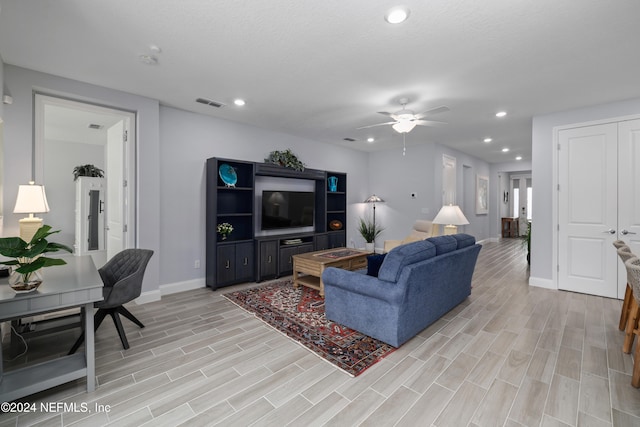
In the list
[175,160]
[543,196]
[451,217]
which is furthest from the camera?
[543,196]

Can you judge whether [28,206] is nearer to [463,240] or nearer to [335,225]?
[463,240]

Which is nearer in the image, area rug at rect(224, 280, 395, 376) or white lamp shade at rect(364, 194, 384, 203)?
area rug at rect(224, 280, 395, 376)

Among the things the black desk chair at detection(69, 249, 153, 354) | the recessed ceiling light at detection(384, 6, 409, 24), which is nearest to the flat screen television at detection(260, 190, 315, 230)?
the black desk chair at detection(69, 249, 153, 354)

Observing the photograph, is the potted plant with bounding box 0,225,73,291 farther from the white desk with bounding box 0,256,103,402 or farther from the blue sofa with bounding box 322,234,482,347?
the blue sofa with bounding box 322,234,482,347

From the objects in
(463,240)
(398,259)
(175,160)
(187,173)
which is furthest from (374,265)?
(175,160)

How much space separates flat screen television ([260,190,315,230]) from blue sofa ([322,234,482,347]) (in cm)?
238

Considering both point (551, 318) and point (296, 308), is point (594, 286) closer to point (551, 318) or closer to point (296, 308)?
point (551, 318)

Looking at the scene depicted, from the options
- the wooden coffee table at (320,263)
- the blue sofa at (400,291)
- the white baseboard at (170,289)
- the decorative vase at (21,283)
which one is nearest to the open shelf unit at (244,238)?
the white baseboard at (170,289)

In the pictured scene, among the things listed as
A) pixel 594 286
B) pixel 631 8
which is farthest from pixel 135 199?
pixel 594 286

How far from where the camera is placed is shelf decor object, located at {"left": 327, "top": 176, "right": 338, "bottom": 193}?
633 cm

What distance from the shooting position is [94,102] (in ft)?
11.4

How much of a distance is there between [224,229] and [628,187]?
18.9 feet

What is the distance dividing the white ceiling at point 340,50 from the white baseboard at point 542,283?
8.54 feet

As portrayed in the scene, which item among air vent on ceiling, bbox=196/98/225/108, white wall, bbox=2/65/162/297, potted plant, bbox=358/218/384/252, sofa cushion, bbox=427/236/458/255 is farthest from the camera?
potted plant, bbox=358/218/384/252
